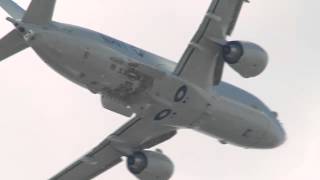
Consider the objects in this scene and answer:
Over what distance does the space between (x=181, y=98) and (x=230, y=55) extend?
3.29 meters

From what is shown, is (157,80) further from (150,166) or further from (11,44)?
(11,44)

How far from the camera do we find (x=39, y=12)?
6253 centimetres

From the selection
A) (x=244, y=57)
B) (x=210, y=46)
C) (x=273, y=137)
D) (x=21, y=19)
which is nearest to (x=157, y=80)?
(x=210, y=46)

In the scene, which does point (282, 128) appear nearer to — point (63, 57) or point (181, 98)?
point (181, 98)

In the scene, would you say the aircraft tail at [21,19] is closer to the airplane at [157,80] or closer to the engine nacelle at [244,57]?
the airplane at [157,80]

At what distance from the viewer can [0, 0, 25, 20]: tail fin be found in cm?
6456

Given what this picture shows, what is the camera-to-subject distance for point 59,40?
2485 inches

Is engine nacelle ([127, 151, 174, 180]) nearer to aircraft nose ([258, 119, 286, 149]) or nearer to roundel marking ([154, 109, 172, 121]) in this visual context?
roundel marking ([154, 109, 172, 121])

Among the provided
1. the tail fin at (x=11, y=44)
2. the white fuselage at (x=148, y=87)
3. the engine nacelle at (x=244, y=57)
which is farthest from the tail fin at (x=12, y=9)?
the engine nacelle at (x=244, y=57)

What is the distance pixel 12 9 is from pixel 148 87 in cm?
772

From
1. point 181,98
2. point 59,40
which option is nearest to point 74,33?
point 59,40

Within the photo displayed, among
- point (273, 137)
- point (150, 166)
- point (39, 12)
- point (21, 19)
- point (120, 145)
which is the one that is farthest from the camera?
point (120, 145)

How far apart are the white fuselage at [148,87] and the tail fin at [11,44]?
1.47 meters

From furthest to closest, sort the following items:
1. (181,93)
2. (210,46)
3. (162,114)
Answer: (162,114) < (181,93) < (210,46)
